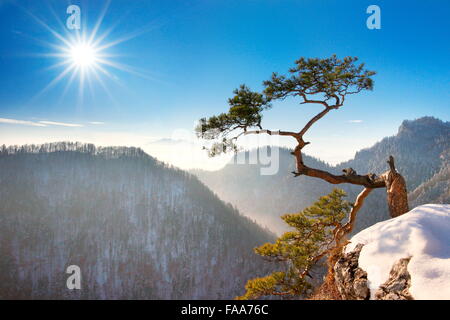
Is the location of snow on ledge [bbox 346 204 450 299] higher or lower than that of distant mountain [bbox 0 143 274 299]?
higher

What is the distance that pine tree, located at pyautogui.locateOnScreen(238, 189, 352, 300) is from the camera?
1144cm

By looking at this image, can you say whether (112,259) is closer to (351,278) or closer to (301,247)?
(301,247)

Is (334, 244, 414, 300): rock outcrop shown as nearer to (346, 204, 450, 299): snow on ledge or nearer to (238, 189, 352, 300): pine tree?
(346, 204, 450, 299): snow on ledge

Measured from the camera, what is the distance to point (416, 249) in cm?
710

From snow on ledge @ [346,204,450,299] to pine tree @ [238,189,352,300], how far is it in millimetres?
3246

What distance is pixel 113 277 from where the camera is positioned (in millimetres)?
174125

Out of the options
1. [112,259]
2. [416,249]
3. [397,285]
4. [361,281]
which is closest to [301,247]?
[361,281]

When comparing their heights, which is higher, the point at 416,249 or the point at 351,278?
the point at 416,249

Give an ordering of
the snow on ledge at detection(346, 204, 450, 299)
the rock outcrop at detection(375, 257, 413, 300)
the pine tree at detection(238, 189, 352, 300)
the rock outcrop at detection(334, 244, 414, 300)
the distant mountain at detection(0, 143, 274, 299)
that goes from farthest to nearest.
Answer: the distant mountain at detection(0, 143, 274, 299) → the pine tree at detection(238, 189, 352, 300) → the rock outcrop at detection(334, 244, 414, 300) → the rock outcrop at detection(375, 257, 413, 300) → the snow on ledge at detection(346, 204, 450, 299)

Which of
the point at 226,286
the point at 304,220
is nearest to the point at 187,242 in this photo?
the point at 226,286

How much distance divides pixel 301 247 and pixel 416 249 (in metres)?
5.75

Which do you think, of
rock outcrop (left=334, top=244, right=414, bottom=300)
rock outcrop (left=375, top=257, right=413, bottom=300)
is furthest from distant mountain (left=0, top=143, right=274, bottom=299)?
rock outcrop (left=375, top=257, right=413, bottom=300)

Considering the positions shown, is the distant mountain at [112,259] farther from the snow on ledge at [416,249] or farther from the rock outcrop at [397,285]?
the rock outcrop at [397,285]

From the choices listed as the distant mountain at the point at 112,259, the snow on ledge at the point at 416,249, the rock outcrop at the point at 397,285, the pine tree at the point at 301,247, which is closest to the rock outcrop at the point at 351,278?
the snow on ledge at the point at 416,249
